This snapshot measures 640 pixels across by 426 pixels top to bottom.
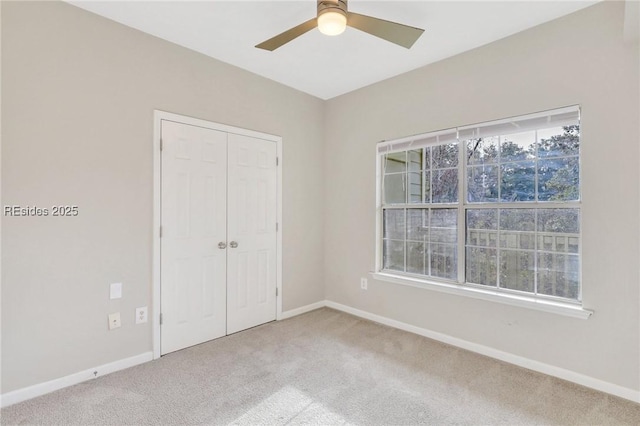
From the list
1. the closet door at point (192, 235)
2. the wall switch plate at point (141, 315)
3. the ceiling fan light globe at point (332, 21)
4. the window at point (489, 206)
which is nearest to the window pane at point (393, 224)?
the window at point (489, 206)

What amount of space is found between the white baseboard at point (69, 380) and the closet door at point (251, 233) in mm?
844

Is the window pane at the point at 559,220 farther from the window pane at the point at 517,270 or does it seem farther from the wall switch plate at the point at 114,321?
the wall switch plate at the point at 114,321

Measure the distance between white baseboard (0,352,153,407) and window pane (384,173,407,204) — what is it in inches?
109

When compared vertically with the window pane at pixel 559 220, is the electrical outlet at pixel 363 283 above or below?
below

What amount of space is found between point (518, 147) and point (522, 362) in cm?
178

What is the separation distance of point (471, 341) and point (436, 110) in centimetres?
220

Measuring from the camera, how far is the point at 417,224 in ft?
10.7

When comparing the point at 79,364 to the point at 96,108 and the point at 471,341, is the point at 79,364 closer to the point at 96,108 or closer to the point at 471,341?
the point at 96,108

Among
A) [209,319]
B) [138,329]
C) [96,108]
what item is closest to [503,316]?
[209,319]

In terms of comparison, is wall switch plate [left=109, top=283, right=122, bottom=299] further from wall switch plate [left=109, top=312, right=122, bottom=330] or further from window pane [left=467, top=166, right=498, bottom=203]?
window pane [left=467, top=166, right=498, bottom=203]

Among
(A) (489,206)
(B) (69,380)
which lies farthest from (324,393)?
(A) (489,206)

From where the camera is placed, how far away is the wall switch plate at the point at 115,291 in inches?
93.4

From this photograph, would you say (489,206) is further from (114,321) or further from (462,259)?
A: (114,321)

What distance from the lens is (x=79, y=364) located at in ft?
7.31
